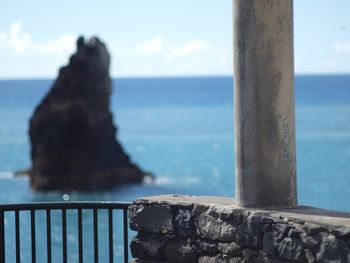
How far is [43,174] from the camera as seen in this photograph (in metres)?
56.1

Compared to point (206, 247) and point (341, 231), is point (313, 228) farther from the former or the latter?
point (206, 247)

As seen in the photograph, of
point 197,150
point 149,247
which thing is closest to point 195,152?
point 197,150

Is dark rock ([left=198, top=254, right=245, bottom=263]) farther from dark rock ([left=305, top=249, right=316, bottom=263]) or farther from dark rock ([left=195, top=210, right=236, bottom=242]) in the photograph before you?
dark rock ([left=305, top=249, right=316, bottom=263])

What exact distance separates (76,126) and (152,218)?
4743 centimetres

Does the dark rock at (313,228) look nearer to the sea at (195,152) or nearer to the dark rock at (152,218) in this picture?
the dark rock at (152,218)

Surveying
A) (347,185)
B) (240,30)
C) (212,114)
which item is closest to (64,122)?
(347,185)

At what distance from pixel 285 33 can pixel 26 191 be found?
50.0 m

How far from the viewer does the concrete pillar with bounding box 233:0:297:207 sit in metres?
6.53

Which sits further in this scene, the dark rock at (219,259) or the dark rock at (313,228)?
the dark rock at (219,259)

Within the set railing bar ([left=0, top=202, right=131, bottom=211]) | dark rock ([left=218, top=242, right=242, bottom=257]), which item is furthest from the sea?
dark rock ([left=218, top=242, right=242, bottom=257])

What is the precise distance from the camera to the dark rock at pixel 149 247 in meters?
6.84

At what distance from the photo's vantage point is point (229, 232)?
21.1 feet

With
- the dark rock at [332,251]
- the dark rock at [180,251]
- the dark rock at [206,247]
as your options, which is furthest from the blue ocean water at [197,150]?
the dark rock at [332,251]

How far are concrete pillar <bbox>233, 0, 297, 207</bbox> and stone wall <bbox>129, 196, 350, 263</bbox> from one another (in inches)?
9.2
